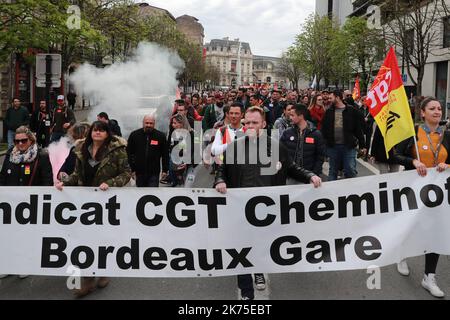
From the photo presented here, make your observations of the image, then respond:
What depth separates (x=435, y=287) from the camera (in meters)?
4.73

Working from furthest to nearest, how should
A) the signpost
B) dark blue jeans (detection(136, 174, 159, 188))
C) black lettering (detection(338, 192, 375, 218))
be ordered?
the signpost < dark blue jeans (detection(136, 174, 159, 188)) < black lettering (detection(338, 192, 375, 218))

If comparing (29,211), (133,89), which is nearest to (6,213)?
(29,211)

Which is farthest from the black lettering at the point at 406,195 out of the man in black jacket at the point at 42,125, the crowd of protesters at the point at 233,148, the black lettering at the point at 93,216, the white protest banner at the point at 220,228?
the man in black jacket at the point at 42,125

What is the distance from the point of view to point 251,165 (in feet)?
15.0

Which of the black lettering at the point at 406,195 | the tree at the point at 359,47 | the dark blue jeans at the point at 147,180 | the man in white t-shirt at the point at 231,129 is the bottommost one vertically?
the dark blue jeans at the point at 147,180

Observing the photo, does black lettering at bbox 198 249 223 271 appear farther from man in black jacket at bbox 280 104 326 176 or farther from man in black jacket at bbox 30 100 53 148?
man in black jacket at bbox 30 100 53 148

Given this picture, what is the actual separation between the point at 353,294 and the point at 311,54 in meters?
53.7

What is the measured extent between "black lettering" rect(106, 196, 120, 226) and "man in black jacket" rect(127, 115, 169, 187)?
2416 mm

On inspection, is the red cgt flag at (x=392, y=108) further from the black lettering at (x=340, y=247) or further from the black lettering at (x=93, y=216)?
the black lettering at (x=93, y=216)

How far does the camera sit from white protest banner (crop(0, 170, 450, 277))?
4.48m

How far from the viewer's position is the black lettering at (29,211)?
4.59 m

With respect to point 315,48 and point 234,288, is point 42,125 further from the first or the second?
point 315,48

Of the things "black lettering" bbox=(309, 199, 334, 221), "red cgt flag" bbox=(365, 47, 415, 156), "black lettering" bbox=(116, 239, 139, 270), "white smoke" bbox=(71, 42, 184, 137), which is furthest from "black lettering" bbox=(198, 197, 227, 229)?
"white smoke" bbox=(71, 42, 184, 137)

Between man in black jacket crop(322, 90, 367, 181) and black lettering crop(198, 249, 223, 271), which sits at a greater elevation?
man in black jacket crop(322, 90, 367, 181)
